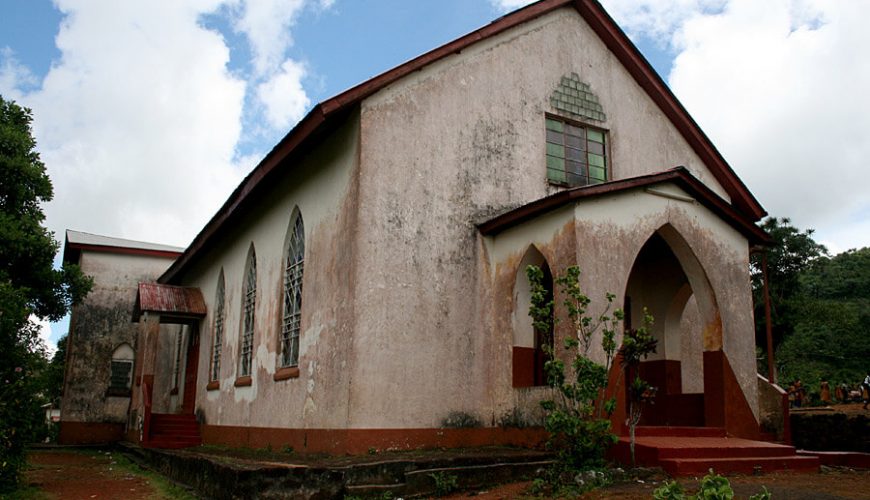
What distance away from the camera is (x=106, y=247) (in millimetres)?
24453

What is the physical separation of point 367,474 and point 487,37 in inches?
285

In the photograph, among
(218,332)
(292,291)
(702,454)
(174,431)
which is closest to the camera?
(702,454)

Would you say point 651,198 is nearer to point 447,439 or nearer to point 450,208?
point 450,208

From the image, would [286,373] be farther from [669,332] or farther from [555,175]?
[669,332]

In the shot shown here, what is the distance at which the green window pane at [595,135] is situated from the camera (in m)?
13.0

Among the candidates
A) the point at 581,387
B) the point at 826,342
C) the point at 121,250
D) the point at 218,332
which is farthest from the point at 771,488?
the point at 826,342

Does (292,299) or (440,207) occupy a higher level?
(440,207)

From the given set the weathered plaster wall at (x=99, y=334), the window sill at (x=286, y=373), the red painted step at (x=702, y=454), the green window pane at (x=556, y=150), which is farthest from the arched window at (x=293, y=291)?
the weathered plaster wall at (x=99, y=334)

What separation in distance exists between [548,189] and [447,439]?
4.36 m

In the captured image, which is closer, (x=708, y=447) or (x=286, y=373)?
(x=708, y=447)

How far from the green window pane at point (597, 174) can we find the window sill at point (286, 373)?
5939 millimetres

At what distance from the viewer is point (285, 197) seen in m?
13.9

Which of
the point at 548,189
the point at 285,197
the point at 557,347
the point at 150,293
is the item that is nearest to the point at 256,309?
the point at 285,197

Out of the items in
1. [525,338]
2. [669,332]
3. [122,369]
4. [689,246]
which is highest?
[689,246]
